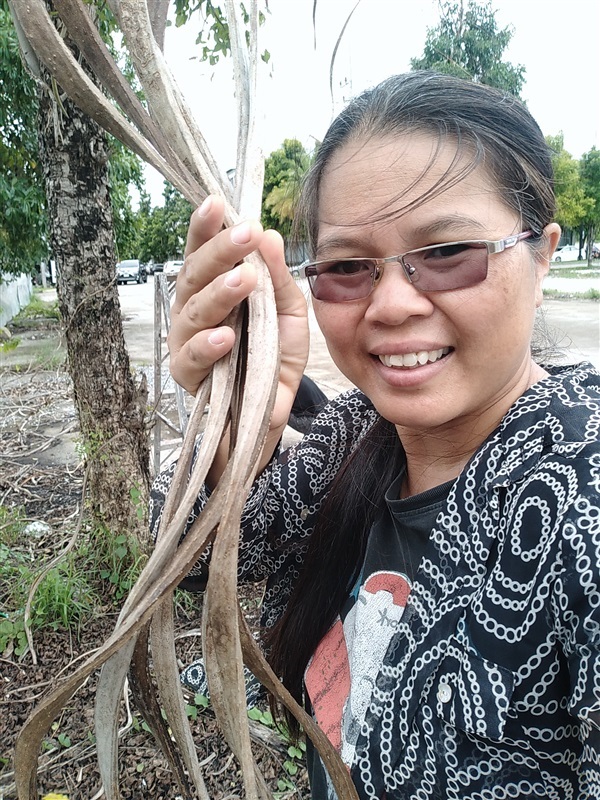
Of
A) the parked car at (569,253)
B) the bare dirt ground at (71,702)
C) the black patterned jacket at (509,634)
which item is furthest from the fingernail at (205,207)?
the parked car at (569,253)

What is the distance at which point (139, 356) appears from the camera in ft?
31.9

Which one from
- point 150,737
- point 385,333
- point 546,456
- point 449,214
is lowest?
point 150,737

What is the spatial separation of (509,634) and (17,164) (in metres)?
4.13

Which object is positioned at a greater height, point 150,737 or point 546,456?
point 546,456

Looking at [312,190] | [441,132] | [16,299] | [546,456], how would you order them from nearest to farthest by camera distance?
[546,456] < [441,132] < [312,190] < [16,299]

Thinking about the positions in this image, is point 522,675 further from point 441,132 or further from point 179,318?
point 441,132

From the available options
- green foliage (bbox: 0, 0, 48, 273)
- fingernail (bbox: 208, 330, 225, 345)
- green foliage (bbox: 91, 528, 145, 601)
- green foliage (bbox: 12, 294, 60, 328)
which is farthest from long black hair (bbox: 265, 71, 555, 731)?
green foliage (bbox: 12, 294, 60, 328)

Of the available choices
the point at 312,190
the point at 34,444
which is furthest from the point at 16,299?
the point at 312,190

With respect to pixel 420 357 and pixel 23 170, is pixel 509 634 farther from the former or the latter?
pixel 23 170

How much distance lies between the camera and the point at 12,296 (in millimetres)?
15938

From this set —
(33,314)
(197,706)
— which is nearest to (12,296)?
(33,314)

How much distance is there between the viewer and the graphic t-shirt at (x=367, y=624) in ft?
3.31

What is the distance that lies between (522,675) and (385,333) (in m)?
0.52

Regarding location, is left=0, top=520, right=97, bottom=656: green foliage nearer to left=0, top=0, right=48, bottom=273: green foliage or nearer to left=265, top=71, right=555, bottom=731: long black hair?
left=265, top=71, right=555, bottom=731: long black hair
